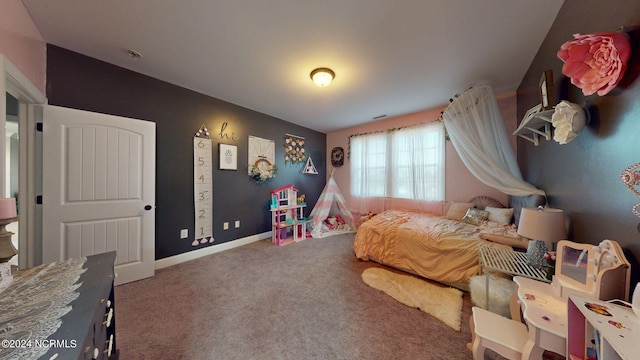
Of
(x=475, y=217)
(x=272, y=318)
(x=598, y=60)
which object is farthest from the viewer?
(x=475, y=217)

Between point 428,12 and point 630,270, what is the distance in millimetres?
1877

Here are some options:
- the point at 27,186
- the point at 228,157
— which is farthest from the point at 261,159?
the point at 27,186

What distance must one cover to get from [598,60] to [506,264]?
1.41m

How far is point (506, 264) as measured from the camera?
5.09 feet

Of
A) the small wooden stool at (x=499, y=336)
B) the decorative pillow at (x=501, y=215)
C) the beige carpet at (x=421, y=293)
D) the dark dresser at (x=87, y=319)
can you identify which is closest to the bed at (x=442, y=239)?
the decorative pillow at (x=501, y=215)

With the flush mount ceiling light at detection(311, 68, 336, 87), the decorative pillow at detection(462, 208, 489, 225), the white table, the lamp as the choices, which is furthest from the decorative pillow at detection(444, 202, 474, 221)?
the flush mount ceiling light at detection(311, 68, 336, 87)

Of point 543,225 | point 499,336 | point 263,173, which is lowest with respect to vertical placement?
point 499,336

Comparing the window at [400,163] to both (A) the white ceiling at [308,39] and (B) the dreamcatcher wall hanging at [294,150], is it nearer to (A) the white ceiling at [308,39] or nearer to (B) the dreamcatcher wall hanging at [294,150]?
(A) the white ceiling at [308,39]

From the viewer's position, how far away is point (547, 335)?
0.89m

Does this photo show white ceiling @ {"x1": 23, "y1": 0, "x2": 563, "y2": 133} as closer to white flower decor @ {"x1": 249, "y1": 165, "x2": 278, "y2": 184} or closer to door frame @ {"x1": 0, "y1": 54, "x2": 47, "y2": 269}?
door frame @ {"x1": 0, "y1": 54, "x2": 47, "y2": 269}

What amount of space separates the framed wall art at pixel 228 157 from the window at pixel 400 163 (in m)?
2.54

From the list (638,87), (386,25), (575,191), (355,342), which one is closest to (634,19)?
(638,87)

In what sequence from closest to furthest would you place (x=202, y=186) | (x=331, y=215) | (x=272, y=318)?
1. (x=272, y=318)
2. (x=202, y=186)
3. (x=331, y=215)

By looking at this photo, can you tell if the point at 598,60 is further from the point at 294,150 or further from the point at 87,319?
the point at 294,150
